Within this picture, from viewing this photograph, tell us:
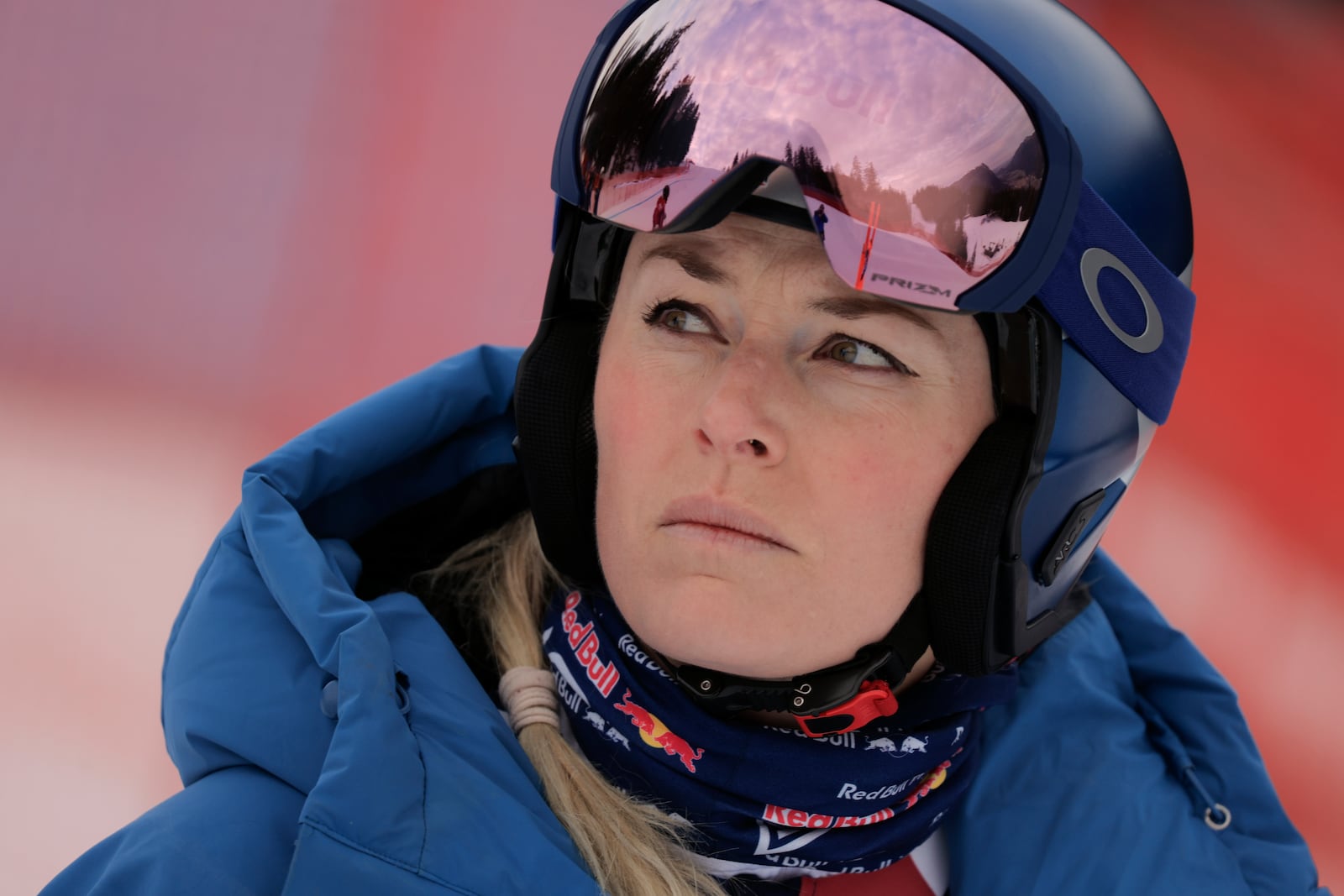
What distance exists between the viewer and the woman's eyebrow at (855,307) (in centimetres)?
148

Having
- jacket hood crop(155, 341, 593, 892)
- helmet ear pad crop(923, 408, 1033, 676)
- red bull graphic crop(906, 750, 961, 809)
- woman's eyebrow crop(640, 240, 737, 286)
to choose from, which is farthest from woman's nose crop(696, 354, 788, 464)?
red bull graphic crop(906, 750, 961, 809)

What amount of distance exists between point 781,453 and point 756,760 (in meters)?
0.43

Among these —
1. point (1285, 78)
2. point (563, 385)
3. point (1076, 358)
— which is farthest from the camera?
point (1285, 78)

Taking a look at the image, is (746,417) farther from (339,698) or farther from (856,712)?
(339,698)

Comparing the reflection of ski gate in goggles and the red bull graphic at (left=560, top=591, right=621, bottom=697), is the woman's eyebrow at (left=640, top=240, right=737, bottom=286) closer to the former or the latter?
the reflection of ski gate in goggles

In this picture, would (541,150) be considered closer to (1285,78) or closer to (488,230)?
(488,230)

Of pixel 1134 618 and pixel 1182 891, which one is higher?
pixel 1134 618

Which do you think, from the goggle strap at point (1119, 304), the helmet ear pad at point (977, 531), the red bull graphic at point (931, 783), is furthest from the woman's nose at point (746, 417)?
the red bull graphic at point (931, 783)

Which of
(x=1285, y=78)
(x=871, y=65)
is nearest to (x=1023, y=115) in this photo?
(x=871, y=65)

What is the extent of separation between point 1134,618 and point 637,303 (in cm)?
117

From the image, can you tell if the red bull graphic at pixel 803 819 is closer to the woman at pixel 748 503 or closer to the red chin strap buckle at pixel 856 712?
the woman at pixel 748 503

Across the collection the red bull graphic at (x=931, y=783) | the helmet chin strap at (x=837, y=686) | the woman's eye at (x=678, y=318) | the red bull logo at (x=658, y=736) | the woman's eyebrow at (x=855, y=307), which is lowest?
the red bull graphic at (x=931, y=783)

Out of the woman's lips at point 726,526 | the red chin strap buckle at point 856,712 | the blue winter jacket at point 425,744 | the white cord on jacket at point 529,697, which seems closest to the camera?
the blue winter jacket at point 425,744

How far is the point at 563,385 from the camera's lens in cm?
173
